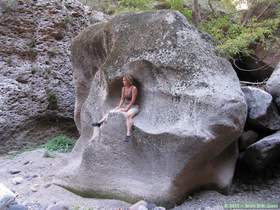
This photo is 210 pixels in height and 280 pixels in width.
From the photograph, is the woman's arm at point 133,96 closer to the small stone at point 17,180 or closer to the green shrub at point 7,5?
the small stone at point 17,180

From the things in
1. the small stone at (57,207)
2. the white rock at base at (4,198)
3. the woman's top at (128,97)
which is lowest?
the small stone at (57,207)

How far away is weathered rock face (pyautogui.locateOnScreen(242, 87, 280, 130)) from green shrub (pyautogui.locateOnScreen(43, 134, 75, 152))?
402 centimetres

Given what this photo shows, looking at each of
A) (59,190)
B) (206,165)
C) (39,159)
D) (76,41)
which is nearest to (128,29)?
(76,41)

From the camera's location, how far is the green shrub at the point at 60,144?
7408mm

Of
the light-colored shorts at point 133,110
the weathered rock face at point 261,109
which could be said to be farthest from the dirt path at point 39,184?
the weathered rock face at point 261,109

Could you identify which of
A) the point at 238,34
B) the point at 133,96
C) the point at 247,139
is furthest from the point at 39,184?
the point at 238,34

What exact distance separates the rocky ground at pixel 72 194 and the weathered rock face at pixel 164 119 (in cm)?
18

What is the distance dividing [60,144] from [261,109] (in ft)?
14.7

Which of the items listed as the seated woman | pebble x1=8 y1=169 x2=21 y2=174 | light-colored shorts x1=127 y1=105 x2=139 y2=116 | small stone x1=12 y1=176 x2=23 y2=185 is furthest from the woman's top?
pebble x1=8 y1=169 x2=21 y2=174

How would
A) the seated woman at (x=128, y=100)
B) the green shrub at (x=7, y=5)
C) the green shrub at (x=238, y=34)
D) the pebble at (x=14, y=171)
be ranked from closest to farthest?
the seated woman at (x=128, y=100)
the green shrub at (x=238, y=34)
the pebble at (x=14, y=171)
the green shrub at (x=7, y=5)

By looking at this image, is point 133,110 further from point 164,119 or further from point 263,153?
point 263,153

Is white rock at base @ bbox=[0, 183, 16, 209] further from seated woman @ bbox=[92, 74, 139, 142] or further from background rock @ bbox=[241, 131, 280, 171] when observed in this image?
background rock @ bbox=[241, 131, 280, 171]

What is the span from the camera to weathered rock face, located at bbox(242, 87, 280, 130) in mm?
5332

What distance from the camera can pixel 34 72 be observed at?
8.09 meters
